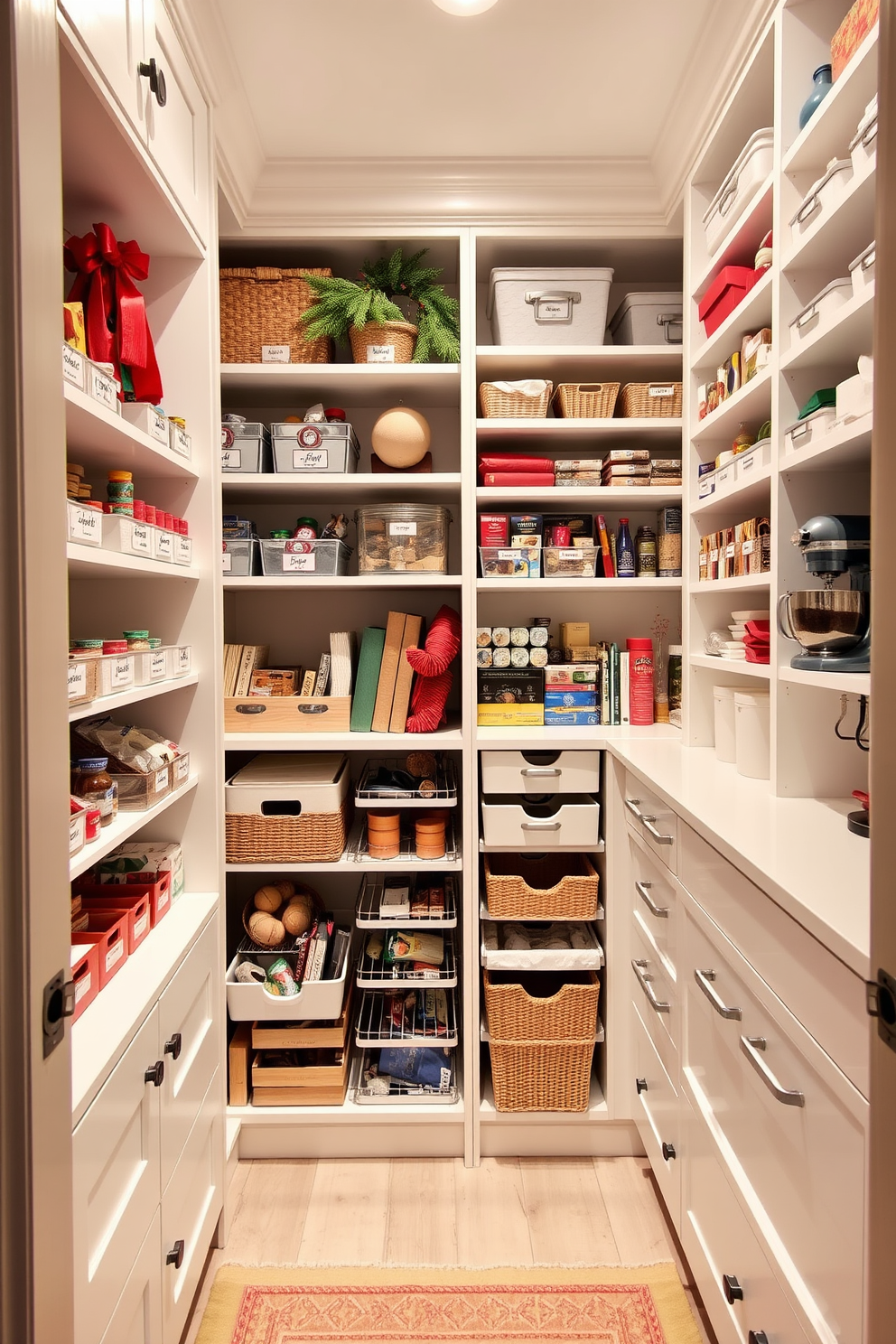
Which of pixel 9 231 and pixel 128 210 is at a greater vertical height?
pixel 128 210

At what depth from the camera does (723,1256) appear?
1.32 meters

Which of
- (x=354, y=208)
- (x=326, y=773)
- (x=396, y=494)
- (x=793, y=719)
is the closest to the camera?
(x=793, y=719)

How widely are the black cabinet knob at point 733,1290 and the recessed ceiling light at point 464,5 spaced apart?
2286 mm

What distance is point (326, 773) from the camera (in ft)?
7.31

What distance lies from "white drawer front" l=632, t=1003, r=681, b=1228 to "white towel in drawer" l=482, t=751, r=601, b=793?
0.58m

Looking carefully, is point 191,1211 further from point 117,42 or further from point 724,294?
point 724,294

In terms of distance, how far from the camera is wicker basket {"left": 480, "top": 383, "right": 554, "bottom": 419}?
2.19 metres

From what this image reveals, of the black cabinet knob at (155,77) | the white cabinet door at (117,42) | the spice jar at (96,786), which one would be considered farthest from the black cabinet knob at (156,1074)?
the black cabinet knob at (155,77)

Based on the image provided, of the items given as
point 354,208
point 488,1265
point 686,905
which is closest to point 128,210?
point 354,208

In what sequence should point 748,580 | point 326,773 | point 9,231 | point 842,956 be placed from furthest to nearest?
point 326,773, point 748,580, point 842,956, point 9,231

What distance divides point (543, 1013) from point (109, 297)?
6.25 feet

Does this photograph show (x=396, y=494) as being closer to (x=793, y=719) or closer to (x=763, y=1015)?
(x=793, y=719)

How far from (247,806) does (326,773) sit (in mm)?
237

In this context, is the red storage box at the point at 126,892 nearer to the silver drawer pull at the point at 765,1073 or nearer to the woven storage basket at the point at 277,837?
the woven storage basket at the point at 277,837
